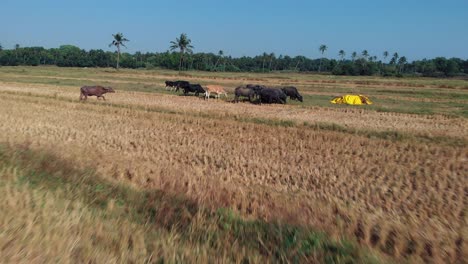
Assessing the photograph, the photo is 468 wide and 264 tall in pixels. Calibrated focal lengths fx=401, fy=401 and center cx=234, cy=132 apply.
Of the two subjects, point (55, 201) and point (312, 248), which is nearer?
point (312, 248)

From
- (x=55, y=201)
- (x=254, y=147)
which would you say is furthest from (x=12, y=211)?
(x=254, y=147)

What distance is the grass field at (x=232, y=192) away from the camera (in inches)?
161

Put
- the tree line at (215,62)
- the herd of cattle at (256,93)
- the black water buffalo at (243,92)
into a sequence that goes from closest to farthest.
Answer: the herd of cattle at (256,93) → the black water buffalo at (243,92) → the tree line at (215,62)

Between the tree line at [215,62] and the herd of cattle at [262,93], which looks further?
the tree line at [215,62]

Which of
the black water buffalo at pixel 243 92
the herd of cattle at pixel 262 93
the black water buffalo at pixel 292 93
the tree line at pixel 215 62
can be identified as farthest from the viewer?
the tree line at pixel 215 62

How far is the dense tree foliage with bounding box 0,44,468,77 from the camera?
8906cm

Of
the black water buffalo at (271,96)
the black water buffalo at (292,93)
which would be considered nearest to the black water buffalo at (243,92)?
the black water buffalo at (271,96)

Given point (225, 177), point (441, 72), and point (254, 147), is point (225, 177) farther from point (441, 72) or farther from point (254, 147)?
point (441, 72)

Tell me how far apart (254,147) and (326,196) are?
4.78 m

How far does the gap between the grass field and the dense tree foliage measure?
249 feet

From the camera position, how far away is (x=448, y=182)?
8.92 m

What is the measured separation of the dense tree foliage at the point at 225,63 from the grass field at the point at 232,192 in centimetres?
7604

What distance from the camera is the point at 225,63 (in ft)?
370

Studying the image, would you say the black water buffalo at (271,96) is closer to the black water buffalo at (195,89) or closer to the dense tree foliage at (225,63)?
the black water buffalo at (195,89)
